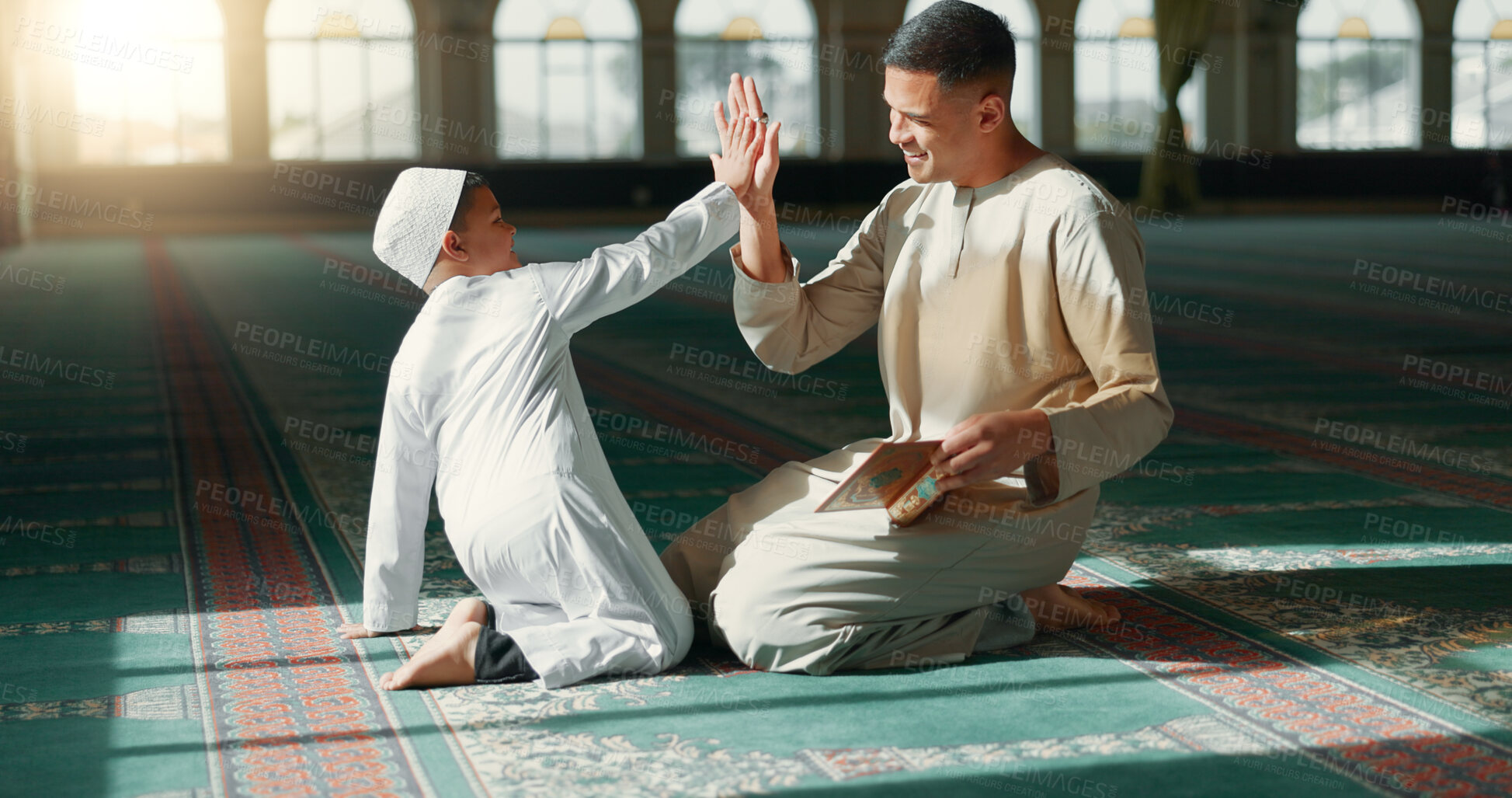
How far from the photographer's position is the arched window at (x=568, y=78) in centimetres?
2161

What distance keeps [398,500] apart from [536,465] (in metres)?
0.25

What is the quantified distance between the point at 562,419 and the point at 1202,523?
1815mm

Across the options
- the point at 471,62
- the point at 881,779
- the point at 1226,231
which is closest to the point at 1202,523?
the point at 881,779

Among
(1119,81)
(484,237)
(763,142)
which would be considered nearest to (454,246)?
(484,237)

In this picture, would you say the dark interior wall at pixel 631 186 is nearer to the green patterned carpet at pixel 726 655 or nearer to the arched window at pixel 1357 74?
the arched window at pixel 1357 74

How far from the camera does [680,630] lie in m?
2.54

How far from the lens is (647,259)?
2473 mm

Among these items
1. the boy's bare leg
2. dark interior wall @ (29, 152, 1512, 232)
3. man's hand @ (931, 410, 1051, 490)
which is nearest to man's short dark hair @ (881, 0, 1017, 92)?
man's hand @ (931, 410, 1051, 490)

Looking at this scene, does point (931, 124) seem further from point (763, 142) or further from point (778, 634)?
point (778, 634)

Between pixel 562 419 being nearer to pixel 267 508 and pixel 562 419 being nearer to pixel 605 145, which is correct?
pixel 267 508

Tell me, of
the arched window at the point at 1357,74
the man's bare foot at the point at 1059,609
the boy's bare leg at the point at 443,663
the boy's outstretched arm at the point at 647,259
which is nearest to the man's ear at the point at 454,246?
the boy's outstretched arm at the point at 647,259

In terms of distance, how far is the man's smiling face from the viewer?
8.13 ft

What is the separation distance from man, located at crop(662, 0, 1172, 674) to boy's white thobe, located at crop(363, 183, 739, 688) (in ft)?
0.53

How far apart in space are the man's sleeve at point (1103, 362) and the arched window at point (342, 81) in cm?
1987
